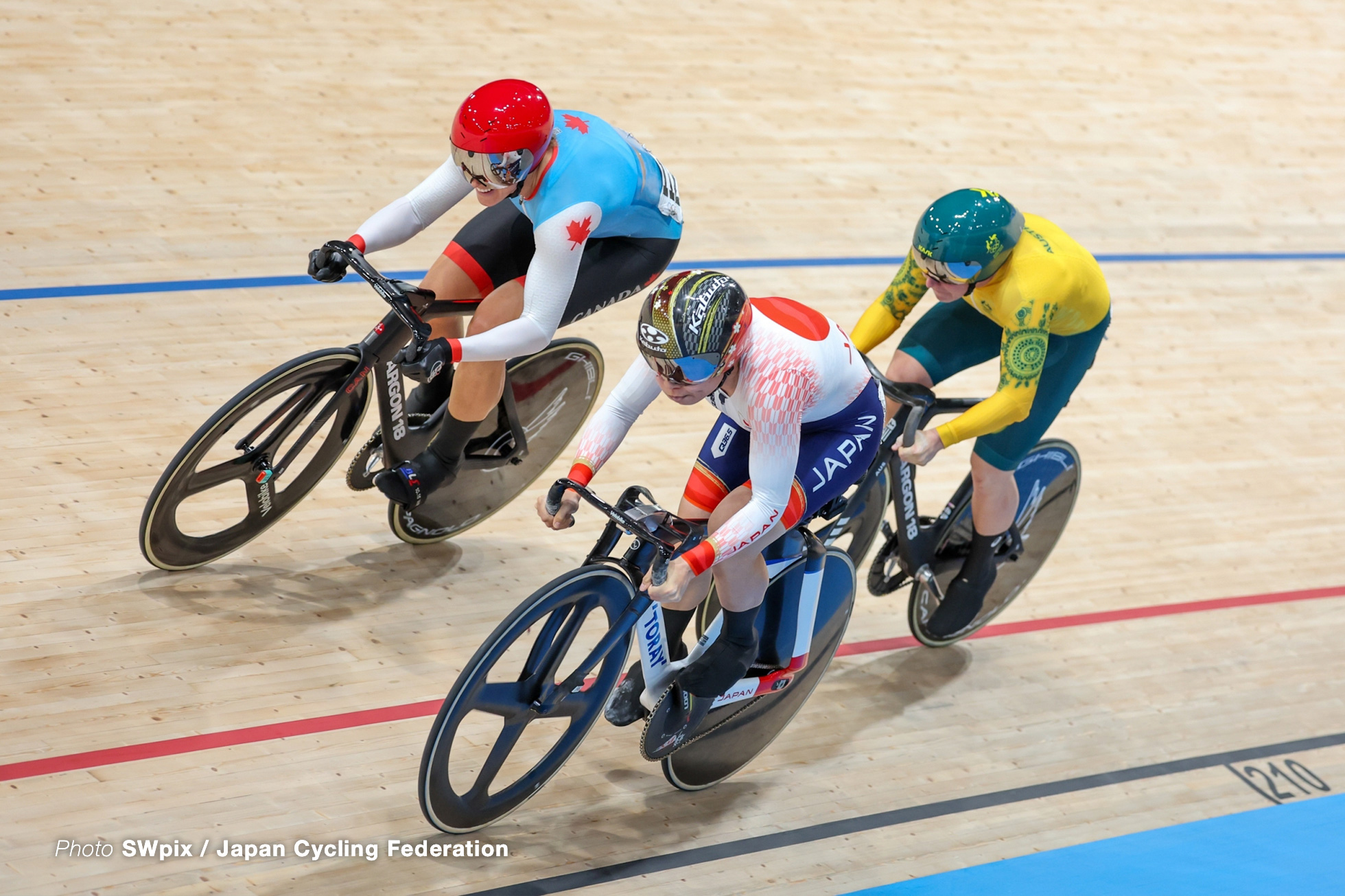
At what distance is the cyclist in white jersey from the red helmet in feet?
2.10

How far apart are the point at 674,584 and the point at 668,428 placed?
2.16m

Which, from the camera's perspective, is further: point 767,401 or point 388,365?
point 388,365

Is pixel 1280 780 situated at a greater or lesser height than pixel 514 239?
lesser

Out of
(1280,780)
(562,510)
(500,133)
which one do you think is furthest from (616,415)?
(1280,780)

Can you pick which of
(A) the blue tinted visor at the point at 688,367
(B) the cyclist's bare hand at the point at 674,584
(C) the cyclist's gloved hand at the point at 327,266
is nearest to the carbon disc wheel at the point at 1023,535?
(B) the cyclist's bare hand at the point at 674,584

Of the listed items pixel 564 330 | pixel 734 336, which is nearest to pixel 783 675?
pixel 734 336

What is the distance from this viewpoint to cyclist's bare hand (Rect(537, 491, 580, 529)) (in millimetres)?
2352

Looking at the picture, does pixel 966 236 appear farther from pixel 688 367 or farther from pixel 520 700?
pixel 520 700

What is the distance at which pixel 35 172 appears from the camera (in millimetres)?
4758

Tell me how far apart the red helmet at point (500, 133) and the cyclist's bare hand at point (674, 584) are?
1.05 meters

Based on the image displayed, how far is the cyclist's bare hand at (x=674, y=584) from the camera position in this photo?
87.0 inches

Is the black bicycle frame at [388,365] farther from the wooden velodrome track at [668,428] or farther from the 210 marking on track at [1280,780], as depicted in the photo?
the 210 marking on track at [1280,780]

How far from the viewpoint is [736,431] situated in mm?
2580

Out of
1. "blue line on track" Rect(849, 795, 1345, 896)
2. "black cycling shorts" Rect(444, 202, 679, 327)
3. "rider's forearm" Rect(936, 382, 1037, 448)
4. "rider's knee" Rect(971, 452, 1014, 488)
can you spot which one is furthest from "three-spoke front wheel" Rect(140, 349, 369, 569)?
"blue line on track" Rect(849, 795, 1345, 896)
